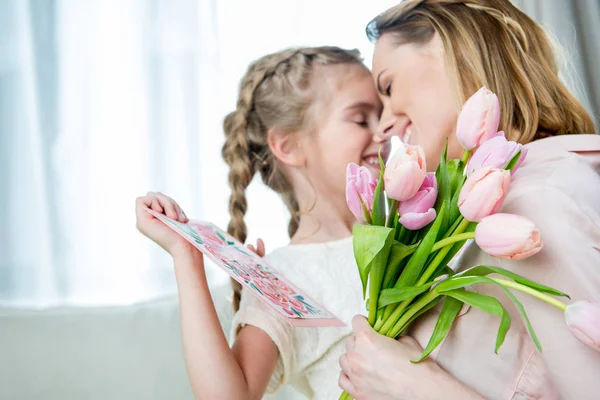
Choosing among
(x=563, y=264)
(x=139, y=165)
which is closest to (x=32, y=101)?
(x=139, y=165)

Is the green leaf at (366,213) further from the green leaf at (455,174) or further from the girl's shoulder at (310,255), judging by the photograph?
the girl's shoulder at (310,255)

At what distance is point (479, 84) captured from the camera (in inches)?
44.9

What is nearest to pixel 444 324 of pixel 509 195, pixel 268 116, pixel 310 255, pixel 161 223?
pixel 509 195

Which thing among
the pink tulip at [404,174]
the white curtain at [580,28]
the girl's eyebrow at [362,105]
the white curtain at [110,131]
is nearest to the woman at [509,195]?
the pink tulip at [404,174]

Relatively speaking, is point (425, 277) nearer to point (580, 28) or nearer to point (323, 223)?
point (323, 223)

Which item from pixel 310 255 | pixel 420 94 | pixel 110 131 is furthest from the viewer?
pixel 110 131

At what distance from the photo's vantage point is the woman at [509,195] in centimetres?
→ 78

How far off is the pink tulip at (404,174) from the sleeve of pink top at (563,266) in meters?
0.13

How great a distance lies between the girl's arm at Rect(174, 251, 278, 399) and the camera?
116 centimetres

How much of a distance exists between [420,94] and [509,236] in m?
0.58

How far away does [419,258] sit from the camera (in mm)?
822

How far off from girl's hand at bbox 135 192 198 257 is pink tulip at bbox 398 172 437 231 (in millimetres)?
502

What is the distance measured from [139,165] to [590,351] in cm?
169

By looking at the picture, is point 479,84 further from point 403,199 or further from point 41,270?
point 41,270
